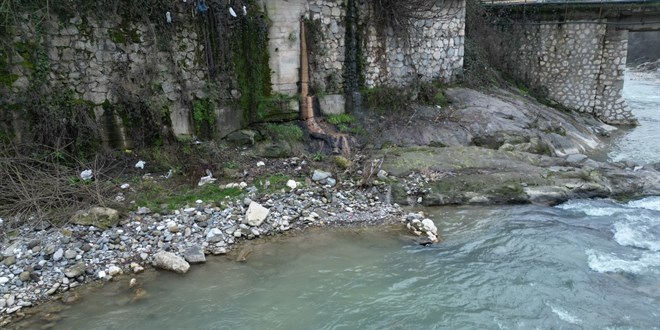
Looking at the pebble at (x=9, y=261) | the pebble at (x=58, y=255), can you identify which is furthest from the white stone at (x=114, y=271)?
the pebble at (x=9, y=261)

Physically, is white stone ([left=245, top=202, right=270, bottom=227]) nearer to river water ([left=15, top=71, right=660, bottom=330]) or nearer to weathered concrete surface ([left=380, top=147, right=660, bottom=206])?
river water ([left=15, top=71, right=660, bottom=330])

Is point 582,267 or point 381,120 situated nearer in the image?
point 582,267

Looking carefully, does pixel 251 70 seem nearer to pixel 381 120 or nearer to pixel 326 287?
pixel 381 120

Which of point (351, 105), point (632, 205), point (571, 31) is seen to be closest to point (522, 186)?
point (632, 205)

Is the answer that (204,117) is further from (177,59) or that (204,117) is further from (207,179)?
(207,179)

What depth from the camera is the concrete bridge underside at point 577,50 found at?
671 inches

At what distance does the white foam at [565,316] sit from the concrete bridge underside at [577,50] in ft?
47.2

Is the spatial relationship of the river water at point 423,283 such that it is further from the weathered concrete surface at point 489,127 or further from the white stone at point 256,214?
the weathered concrete surface at point 489,127

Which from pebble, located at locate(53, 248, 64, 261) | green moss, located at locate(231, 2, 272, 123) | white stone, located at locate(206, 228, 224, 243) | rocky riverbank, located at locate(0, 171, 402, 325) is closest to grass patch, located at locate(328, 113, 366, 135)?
green moss, located at locate(231, 2, 272, 123)

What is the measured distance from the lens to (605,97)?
1809 centimetres

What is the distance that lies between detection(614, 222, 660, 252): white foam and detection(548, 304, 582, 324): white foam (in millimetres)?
2551

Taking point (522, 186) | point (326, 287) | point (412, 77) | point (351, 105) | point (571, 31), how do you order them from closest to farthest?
point (326, 287) → point (522, 186) → point (351, 105) → point (412, 77) → point (571, 31)

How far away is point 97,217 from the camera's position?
25.3 feet

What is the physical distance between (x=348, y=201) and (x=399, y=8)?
650 centimetres
